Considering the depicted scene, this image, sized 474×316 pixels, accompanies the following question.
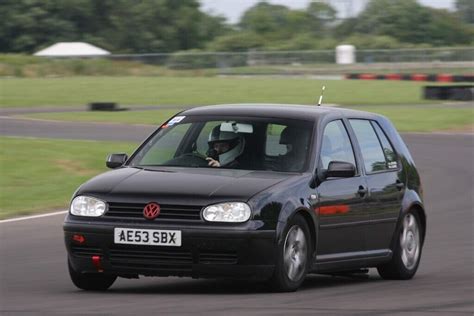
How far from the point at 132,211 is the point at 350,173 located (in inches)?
66.6

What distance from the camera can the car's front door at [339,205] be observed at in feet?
30.5

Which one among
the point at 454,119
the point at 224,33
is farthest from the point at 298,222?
the point at 224,33

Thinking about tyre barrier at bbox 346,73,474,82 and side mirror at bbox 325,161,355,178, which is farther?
tyre barrier at bbox 346,73,474,82

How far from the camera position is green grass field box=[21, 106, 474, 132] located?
34.3m

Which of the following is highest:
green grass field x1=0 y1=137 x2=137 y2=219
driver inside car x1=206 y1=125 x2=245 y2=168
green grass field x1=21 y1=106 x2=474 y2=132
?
driver inside car x1=206 y1=125 x2=245 y2=168

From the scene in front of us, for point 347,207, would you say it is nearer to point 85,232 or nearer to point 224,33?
point 85,232

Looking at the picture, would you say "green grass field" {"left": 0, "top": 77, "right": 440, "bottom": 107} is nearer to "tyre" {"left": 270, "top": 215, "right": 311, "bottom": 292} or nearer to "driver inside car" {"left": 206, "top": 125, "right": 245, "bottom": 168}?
"driver inside car" {"left": 206, "top": 125, "right": 245, "bottom": 168}

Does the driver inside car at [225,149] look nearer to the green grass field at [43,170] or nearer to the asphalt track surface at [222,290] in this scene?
the asphalt track surface at [222,290]

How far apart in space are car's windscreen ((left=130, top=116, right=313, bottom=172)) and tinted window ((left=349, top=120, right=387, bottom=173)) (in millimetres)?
763

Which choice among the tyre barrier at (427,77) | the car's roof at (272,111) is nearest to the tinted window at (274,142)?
the car's roof at (272,111)

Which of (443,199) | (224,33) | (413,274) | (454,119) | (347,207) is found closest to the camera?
(347,207)

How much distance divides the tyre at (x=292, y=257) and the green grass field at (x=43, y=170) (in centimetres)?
639

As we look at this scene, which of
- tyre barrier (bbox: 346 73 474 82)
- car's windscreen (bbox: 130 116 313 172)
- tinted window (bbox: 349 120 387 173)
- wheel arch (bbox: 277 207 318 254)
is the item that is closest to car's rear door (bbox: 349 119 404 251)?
tinted window (bbox: 349 120 387 173)

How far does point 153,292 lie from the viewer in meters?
8.87
